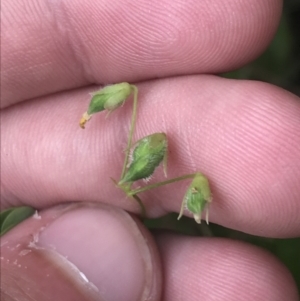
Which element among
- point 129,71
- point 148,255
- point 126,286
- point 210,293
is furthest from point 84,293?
point 129,71

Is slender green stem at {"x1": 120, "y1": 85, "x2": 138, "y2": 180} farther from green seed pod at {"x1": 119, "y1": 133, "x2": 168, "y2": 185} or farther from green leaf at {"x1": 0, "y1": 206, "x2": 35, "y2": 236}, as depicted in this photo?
green leaf at {"x1": 0, "y1": 206, "x2": 35, "y2": 236}

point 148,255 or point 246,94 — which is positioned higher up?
point 246,94

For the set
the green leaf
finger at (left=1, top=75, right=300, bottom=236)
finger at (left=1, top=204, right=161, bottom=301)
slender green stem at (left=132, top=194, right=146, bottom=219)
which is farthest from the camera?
the green leaf

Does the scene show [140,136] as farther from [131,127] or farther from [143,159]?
[143,159]

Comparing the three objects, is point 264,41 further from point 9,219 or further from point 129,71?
point 9,219

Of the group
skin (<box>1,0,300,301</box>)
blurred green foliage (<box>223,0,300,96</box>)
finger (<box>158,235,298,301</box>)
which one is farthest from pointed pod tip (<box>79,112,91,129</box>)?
blurred green foliage (<box>223,0,300,96</box>)

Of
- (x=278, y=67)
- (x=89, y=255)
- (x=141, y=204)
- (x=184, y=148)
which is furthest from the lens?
(x=278, y=67)

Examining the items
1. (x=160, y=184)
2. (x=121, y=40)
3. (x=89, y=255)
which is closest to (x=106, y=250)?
(x=89, y=255)
